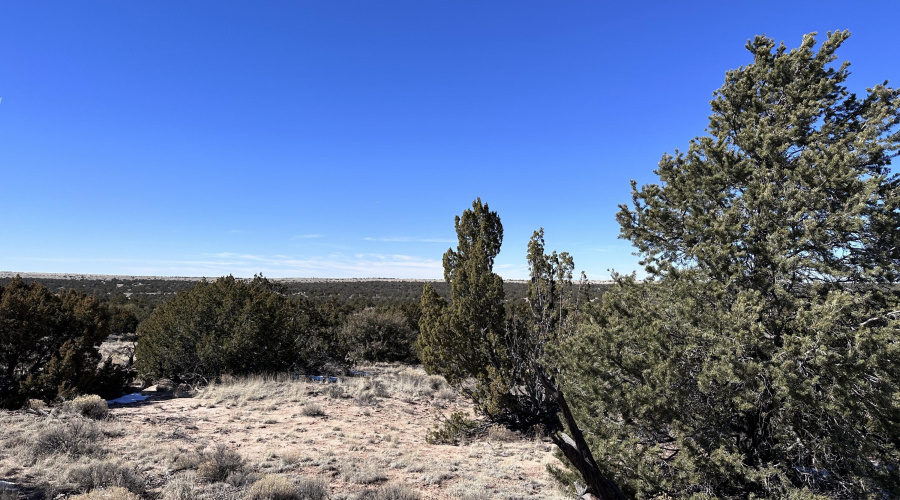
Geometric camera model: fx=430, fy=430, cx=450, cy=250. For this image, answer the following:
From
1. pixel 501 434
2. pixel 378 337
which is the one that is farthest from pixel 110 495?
pixel 378 337

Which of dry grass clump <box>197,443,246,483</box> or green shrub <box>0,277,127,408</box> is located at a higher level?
green shrub <box>0,277,127,408</box>

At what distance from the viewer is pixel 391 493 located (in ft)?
20.2

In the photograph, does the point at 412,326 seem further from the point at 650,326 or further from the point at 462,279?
the point at 650,326

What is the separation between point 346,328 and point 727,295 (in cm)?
1992

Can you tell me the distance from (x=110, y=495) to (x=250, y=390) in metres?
8.01

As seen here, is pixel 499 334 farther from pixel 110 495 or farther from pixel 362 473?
pixel 110 495

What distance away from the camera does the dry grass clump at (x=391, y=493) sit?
605 centimetres

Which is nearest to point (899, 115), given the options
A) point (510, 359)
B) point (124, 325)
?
point (510, 359)

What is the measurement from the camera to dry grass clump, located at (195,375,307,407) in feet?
40.8

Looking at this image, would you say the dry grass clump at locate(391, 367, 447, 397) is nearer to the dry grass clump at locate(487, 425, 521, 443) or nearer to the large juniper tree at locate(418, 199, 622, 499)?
the large juniper tree at locate(418, 199, 622, 499)

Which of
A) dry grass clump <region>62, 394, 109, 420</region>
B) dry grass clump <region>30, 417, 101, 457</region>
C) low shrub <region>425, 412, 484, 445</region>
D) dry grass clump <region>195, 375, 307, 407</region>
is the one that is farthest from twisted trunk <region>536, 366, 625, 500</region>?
dry grass clump <region>195, 375, 307, 407</region>

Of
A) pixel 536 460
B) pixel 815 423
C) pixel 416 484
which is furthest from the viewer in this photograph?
pixel 536 460

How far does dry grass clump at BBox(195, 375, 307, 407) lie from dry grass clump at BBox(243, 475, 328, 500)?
22.4 feet

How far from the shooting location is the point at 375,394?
45.9ft
